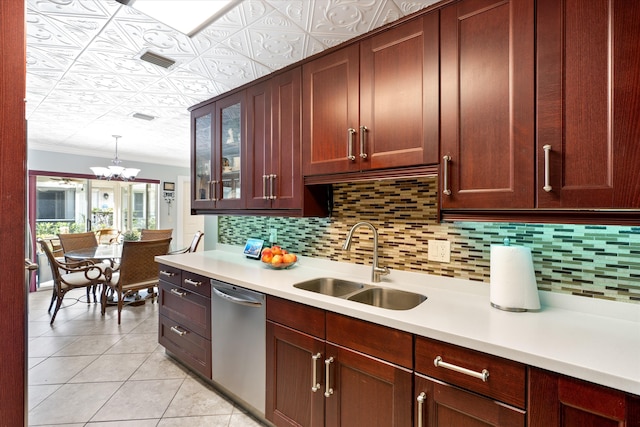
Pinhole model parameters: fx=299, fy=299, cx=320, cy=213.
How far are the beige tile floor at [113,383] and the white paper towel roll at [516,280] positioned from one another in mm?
1671

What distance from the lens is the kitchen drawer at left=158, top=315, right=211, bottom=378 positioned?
2.15 meters

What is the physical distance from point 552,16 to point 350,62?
93cm

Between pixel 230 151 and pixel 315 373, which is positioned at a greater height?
pixel 230 151

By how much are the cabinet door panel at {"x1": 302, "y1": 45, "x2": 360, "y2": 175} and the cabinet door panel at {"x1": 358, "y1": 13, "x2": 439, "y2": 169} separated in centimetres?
7

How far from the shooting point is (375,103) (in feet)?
5.27

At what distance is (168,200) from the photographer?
252 inches

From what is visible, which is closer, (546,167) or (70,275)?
(546,167)

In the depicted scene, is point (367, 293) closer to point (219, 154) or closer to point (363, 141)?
point (363, 141)

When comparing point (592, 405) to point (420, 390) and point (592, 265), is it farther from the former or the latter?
point (592, 265)

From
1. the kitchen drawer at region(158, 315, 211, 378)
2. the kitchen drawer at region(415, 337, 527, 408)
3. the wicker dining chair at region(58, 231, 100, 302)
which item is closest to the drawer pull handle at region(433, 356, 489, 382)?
the kitchen drawer at region(415, 337, 527, 408)

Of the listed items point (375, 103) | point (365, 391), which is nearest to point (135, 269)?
point (365, 391)

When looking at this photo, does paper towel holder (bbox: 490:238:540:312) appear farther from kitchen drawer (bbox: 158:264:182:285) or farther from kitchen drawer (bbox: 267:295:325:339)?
kitchen drawer (bbox: 158:264:182:285)

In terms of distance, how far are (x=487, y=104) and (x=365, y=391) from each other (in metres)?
1.36

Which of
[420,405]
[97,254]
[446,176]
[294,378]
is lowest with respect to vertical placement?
[294,378]
